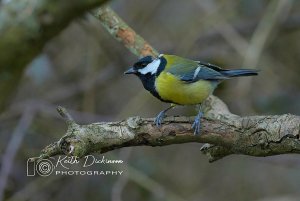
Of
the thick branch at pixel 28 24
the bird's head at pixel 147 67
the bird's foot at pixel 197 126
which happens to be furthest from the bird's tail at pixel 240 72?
the thick branch at pixel 28 24

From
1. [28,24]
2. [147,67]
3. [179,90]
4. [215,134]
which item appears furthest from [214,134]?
[28,24]

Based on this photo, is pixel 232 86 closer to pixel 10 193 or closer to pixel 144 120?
pixel 10 193

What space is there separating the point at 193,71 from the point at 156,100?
153 cm

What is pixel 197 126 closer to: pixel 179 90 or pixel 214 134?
pixel 214 134

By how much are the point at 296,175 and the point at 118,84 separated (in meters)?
1.63

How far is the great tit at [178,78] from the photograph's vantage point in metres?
2.46

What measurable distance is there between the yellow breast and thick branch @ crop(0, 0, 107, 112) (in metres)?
1.11

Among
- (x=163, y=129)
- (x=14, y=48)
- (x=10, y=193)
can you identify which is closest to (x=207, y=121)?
(x=163, y=129)

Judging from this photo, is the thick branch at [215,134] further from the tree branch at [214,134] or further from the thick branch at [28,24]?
the thick branch at [28,24]

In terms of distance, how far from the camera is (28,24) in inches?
Answer: 51.9

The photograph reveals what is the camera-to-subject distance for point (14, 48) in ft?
4.38

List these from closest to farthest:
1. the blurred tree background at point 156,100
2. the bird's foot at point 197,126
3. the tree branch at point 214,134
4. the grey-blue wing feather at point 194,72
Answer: the tree branch at point 214,134, the bird's foot at point 197,126, the grey-blue wing feather at point 194,72, the blurred tree background at point 156,100

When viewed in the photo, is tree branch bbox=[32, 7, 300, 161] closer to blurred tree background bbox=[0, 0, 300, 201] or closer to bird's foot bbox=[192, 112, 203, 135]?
bird's foot bbox=[192, 112, 203, 135]

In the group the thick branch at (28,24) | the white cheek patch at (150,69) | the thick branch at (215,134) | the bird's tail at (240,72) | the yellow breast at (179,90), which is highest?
the white cheek patch at (150,69)
